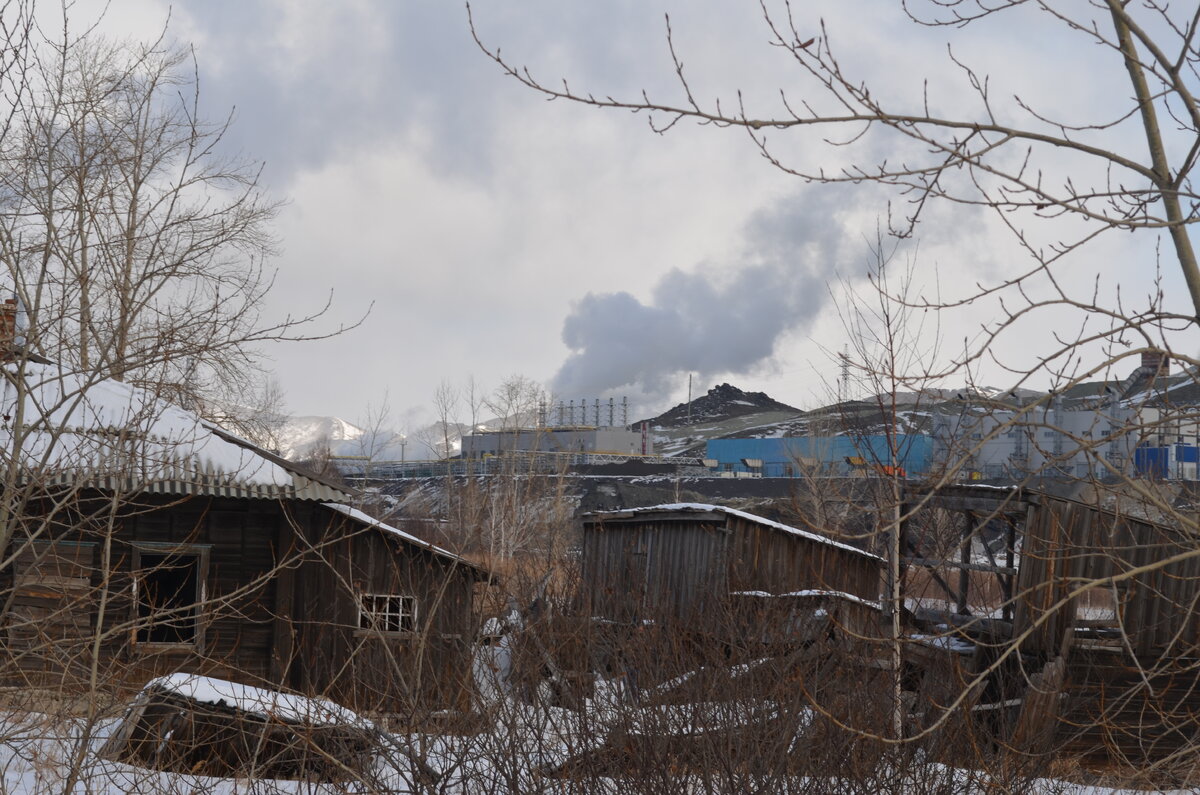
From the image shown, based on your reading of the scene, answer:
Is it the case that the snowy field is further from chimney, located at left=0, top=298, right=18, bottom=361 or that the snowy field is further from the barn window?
the barn window

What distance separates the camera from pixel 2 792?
6984mm

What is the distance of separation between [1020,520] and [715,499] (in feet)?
154

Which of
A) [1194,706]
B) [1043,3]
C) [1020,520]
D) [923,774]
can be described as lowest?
[1194,706]

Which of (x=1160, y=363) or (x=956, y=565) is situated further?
(x=956, y=565)

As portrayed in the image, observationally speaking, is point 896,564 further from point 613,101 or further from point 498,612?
point 613,101

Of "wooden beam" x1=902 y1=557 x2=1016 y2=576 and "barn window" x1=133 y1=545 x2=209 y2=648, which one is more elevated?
"wooden beam" x1=902 y1=557 x2=1016 y2=576

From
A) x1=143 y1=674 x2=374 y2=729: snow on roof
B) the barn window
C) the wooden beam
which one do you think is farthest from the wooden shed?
x1=143 y1=674 x2=374 y2=729: snow on roof

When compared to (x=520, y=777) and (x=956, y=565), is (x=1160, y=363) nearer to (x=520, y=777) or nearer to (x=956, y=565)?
(x=520, y=777)

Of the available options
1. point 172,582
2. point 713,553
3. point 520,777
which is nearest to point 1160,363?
point 520,777

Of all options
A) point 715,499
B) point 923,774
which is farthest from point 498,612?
point 715,499

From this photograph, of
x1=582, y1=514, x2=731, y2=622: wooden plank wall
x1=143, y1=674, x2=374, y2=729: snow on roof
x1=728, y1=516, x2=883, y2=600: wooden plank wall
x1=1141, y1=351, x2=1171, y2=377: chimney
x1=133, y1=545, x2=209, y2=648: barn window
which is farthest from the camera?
x1=582, y1=514, x2=731, y2=622: wooden plank wall

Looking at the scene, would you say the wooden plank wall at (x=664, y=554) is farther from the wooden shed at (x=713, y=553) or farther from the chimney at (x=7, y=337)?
the chimney at (x=7, y=337)

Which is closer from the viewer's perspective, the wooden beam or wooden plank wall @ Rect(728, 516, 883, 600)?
the wooden beam

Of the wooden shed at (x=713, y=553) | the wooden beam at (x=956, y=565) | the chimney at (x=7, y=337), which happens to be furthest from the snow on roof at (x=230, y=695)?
the wooden shed at (x=713, y=553)
